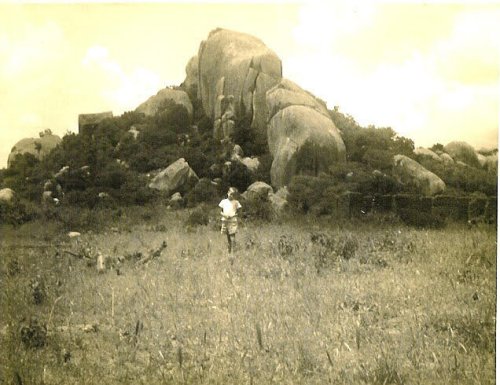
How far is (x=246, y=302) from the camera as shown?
6391 mm

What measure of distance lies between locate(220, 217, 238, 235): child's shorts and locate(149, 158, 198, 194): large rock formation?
677mm

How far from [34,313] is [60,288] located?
0.44 meters

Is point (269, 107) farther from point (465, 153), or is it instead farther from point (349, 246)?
point (465, 153)

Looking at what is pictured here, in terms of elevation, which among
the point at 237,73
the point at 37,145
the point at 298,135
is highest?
the point at 237,73

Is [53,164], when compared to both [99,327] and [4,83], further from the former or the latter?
[99,327]

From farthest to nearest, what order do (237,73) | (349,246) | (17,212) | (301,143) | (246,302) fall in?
1. (237,73)
2. (301,143)
3. (349,246)
4. (17,212)
5. (246,302)

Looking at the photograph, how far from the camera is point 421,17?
673 centimetres

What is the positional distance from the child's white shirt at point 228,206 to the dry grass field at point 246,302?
0.27 meters

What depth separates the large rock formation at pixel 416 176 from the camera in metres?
6.76

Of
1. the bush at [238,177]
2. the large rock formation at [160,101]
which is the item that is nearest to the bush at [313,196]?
the bush at [238,177]

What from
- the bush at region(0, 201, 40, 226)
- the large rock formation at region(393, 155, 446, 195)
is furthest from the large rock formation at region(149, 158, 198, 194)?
the large rock formation at region(393, 155, 446, 195)

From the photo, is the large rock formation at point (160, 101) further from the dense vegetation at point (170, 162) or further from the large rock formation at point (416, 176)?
the large rock formation at point (416, 176)

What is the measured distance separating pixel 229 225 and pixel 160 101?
6.42 feet

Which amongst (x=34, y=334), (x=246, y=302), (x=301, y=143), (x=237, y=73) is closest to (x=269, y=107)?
(x=301, y=143)
